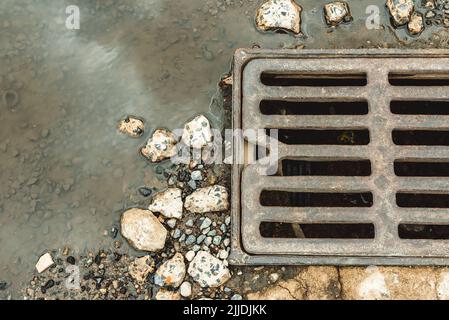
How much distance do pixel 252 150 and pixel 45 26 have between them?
3.64 feet

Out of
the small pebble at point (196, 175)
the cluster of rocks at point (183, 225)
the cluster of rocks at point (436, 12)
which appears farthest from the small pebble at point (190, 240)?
the cluster of rocks at point (436, 12)

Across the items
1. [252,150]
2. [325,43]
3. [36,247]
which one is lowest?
[36,247]

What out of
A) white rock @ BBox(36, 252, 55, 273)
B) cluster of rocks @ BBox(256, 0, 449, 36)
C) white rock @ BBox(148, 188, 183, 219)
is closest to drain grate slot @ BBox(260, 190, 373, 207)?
white rock @ BBox(148, 188, 183, 219)

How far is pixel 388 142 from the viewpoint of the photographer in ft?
6.93

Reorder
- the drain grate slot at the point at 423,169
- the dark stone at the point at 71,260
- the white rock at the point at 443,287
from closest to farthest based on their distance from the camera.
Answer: the white rock at the point at 443,287 → the dark stone at the point at 71,260 → the drain grate slot at the point at 423,169

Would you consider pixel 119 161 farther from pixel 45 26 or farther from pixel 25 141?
pixel 45 26

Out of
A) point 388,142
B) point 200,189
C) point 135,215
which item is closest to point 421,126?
point 388,142

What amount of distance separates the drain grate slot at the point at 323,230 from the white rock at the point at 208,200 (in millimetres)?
196

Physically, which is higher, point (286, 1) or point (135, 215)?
point (286, 1)

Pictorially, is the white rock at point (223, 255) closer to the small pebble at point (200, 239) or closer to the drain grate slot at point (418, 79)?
the small pebble at point (200, 239)

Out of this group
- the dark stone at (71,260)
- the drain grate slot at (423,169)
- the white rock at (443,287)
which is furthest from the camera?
the drain grate slot at (423,169)

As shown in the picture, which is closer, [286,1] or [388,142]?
[388,142]

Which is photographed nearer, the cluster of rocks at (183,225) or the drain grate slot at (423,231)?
the cluster of rocks at (183,225)

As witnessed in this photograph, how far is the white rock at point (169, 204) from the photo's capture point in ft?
7.06
